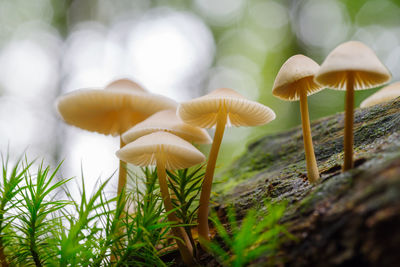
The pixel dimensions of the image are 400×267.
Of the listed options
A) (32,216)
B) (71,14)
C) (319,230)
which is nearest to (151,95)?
(32,216)

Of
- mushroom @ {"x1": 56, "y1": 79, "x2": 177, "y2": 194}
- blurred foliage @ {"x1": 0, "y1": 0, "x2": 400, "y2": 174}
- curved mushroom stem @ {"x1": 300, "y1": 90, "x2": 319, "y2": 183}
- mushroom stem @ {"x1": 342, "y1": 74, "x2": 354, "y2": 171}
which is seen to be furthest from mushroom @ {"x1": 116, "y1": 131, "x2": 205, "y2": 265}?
blurred foliage @ {"x1": 0, "y1": 0, "x2": 400, "y2": 174}

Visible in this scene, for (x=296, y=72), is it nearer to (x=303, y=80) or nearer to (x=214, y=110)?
(x=303, y=80)

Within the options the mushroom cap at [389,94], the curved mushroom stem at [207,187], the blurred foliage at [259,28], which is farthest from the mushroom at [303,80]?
the blurred foliage at [259,28]

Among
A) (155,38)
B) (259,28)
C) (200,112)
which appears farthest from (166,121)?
(155,38)

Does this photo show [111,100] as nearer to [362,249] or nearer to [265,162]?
[265,162]

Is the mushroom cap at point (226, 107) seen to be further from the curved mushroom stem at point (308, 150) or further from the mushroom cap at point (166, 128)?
the curved mushroom stem at point (308, 150)

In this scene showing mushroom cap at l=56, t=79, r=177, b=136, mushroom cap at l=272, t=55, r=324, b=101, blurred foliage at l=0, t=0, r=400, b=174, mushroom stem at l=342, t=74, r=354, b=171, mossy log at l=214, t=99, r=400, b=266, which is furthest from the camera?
blurred foliage at l=0, t=0, r=400, b=174

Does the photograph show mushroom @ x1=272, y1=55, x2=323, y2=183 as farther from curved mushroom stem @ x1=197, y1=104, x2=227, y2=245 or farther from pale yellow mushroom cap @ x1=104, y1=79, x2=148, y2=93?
pale yellow mushroom cap @ x1=104, y1=79, x2=148, y2=93
